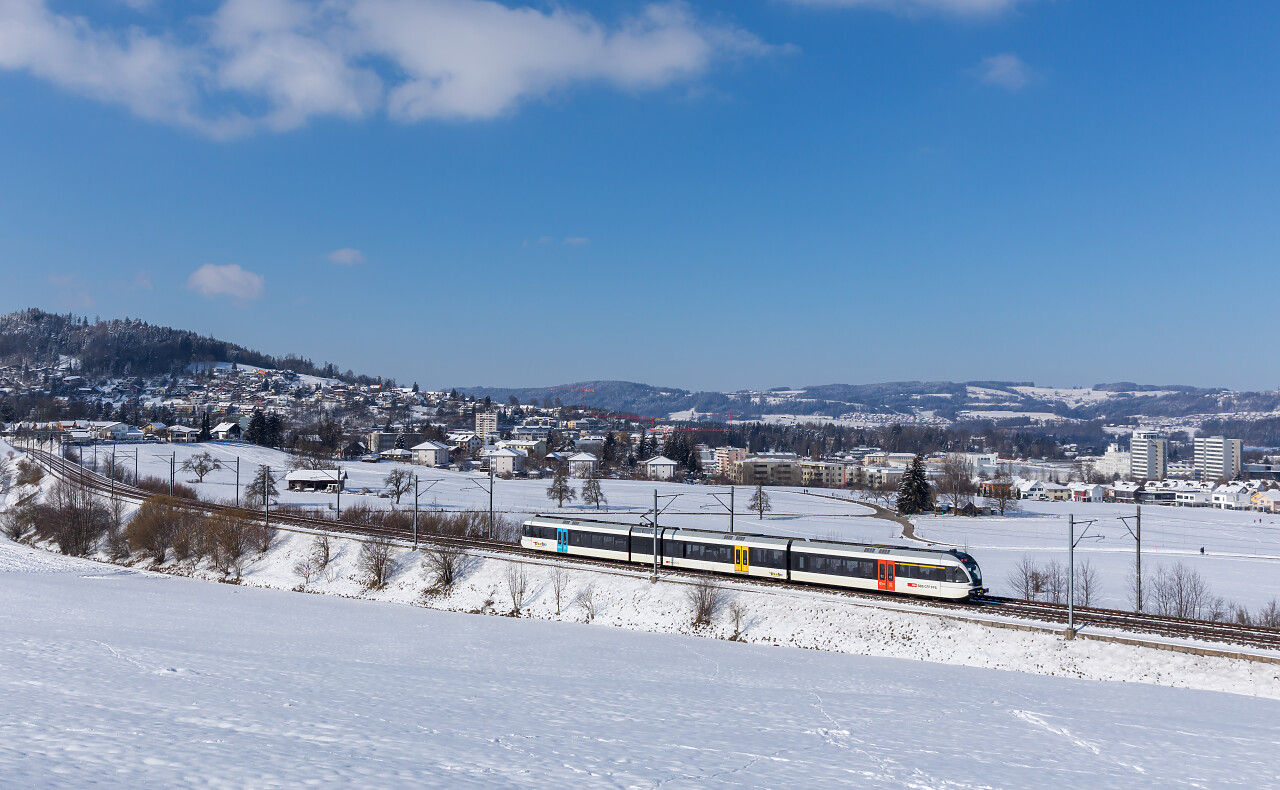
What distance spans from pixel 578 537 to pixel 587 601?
21.0 ft

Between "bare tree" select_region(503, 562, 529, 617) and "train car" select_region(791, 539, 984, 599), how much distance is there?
13.0 m

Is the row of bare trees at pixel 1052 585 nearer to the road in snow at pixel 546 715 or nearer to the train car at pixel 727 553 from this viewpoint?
the train car at pixel 727 553

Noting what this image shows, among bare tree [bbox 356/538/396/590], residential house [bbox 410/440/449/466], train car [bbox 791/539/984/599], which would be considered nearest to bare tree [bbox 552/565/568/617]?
bare tree [bbox 356/538/396/590]

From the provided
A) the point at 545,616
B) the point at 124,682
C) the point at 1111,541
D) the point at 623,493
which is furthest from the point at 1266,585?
the point at 623,493

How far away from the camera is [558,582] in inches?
1436

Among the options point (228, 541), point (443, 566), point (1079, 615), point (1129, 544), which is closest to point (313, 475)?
point (228, 541)

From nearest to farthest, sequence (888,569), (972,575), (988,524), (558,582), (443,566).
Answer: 1. (972,575)
2. (888,569)
3. (558,582)
4. (443,566)
5. (988,524)

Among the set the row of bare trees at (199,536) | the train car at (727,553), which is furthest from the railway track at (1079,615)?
the row of bare trees at (199,536)

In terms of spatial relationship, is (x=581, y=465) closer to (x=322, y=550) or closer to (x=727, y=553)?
(x=322, y=550)

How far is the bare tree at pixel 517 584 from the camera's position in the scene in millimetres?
35969

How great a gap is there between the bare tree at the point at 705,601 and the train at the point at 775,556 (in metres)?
3.15

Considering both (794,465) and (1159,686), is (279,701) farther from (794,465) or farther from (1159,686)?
(794,465)

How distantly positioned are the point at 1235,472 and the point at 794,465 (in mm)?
131233

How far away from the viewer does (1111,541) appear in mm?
61188
